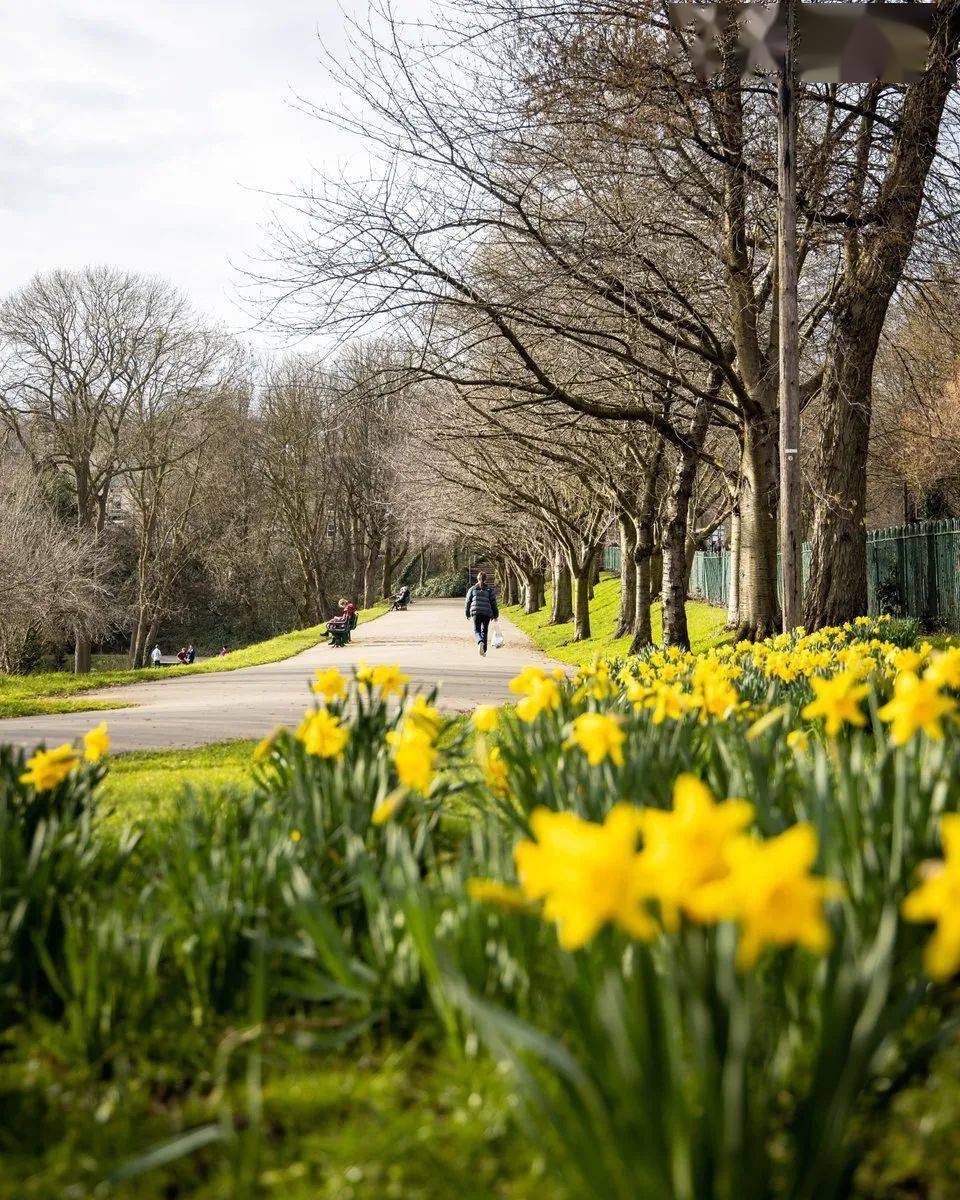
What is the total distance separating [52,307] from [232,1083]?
35174 mm

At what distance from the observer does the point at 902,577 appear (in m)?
20.6

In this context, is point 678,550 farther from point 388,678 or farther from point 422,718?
point 422,718

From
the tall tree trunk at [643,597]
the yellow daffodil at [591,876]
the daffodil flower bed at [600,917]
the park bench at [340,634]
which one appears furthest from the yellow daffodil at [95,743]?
the park bench at [340,634]

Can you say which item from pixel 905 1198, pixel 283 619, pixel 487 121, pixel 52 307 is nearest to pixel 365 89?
pixel 487 121

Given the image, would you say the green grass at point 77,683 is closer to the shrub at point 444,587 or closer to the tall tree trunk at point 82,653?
the tall tree trunk at point 82,653

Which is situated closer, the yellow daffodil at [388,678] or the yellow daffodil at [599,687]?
the yellow daffodil at [388,678]

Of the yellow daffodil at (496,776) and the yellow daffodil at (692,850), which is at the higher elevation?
the yellow daffodil at (692,850)

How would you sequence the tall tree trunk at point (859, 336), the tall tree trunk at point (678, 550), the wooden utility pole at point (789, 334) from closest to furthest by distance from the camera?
the wooden utility pole at point (789, 334) → the tall tree trunk at point (859, 336) → the tall tree trunk at point (678, 550)

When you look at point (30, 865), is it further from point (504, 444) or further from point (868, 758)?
point (504, 444)

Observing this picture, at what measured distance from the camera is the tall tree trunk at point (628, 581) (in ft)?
79.6

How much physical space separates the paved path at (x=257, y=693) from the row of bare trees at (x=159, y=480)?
16.4 ft

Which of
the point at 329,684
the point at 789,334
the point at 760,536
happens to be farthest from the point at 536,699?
the point at 760,536

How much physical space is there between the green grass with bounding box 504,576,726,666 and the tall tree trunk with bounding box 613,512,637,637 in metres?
0.48

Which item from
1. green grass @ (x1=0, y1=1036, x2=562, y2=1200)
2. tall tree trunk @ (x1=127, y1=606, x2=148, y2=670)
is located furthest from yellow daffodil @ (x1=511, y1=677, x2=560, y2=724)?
tall tree trunk @ (x1=127, y1=606, x2=148, y2=670)
